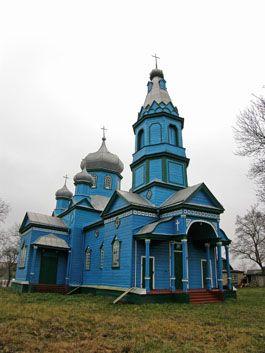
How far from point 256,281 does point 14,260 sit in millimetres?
35178

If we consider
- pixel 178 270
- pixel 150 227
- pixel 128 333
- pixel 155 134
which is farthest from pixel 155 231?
pixel 128 333

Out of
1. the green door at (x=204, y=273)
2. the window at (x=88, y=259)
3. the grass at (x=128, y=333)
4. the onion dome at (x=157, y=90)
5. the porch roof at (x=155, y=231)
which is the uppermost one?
the onion dome at (x=157, y=90)

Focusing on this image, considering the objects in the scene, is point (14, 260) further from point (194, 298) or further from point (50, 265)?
point (194, 298)

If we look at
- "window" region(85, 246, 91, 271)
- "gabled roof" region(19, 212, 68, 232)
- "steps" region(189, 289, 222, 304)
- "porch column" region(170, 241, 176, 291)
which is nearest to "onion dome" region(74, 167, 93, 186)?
"gabled roof" region(19, 212, 68, 232)

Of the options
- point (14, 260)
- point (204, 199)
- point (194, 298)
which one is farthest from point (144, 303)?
point (14, 260)

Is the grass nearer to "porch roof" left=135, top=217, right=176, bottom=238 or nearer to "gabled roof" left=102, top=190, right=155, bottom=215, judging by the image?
"porch roof" left=135, top=217, right=176, bottom=238

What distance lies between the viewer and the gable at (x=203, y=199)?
52.3 feet

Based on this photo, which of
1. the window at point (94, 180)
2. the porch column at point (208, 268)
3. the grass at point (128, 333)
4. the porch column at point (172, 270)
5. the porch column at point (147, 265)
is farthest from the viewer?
the window at point (94, 180)

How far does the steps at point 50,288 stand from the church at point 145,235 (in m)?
0.07

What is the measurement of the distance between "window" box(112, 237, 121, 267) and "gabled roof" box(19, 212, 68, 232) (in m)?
7.99

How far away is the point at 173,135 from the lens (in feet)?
65.1

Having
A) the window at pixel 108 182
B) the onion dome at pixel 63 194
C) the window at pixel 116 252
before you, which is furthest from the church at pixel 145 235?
the onion dome at pixel 63 194

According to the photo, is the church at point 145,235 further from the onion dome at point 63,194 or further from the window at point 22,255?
the onion dome at point 63,194

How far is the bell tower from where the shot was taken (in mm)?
18016
